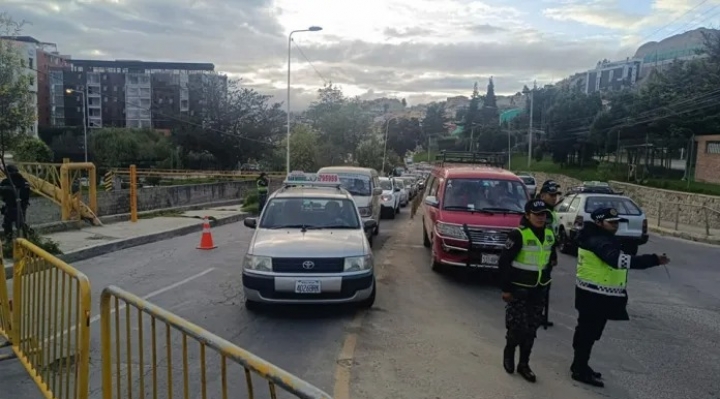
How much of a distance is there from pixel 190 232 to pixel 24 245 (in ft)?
35.7

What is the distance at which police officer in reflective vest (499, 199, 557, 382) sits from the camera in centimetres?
498

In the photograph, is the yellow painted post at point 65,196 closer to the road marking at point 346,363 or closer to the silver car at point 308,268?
the silver car at point 308,268

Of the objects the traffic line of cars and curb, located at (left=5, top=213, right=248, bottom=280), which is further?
curb, located at (left=5, top=213, right=248, bottom=280)

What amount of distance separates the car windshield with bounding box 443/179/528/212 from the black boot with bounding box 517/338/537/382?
4644 mm

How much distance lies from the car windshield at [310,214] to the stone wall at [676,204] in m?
14.4

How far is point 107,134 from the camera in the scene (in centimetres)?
5681

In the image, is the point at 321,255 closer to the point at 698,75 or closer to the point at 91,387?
Result: the point at 91,387

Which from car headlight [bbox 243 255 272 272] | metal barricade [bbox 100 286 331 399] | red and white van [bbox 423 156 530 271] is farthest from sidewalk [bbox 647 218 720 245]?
metal barricade [bbox 100 286 331 399]

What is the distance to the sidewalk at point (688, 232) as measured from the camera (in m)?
16.7

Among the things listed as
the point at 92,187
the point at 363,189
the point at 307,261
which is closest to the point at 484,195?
the point at 307,261

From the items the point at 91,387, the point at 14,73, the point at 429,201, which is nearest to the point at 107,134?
the point at 14,73

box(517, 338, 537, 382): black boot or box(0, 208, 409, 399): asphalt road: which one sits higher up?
box(517, 338, 537, 382): black boot

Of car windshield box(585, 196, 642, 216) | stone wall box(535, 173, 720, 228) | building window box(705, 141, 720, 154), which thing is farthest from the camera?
building window box(705, 141, 720, 154)

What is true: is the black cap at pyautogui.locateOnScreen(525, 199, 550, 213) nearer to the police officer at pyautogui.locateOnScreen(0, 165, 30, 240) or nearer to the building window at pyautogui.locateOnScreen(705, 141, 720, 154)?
the police officer at pyautogui.locateOnScreen(0, 165, 30, 240)
